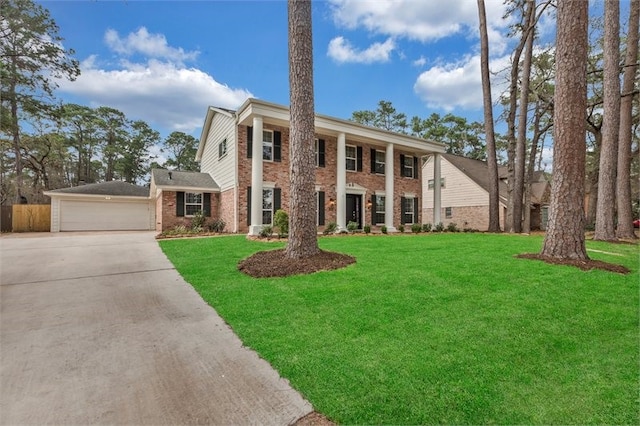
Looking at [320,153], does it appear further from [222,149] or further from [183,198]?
[183,198]

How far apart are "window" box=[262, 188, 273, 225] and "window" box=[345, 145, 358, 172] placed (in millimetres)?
4660

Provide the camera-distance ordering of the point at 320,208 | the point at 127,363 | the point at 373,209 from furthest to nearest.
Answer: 1. the point at 373,209
2. the point at 320,208
3. the point at 127,363

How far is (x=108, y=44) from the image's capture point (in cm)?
1103

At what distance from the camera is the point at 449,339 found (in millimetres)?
2822

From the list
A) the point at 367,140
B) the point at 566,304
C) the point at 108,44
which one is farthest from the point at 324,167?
the point at 566,304

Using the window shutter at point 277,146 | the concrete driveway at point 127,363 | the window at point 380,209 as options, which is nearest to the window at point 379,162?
the window at point 380,209

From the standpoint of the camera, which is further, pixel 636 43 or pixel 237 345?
pixel 636 43

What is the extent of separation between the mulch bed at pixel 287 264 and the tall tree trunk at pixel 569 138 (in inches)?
159

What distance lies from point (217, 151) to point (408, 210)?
445 inches

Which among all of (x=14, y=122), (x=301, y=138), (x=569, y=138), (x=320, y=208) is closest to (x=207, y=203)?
(x=320, y=208)

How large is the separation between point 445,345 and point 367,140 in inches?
536

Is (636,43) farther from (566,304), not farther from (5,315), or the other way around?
(5,315)

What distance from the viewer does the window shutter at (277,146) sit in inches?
532

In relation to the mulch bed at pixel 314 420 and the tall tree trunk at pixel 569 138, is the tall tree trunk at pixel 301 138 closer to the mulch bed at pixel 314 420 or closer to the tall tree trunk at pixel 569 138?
the mulch bed at pixel 314 420
